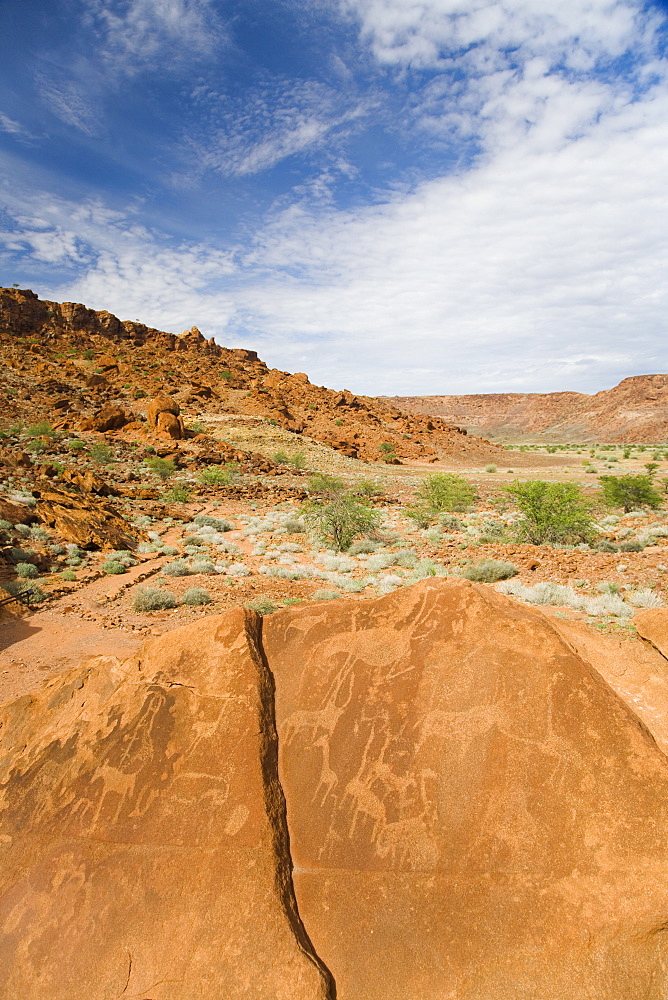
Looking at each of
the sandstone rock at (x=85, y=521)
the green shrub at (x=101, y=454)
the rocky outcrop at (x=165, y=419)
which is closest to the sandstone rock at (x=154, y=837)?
the sandstone rock at (x=85, y=521)

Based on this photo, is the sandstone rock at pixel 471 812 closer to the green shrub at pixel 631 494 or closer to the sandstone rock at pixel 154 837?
the sandstone rock at pixel 154 837

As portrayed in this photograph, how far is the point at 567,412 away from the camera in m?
138

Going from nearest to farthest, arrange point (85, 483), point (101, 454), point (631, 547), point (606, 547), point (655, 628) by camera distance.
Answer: point (655, 628), point (631, 547), point (606, 547), point (85, 483), point (101, 454)

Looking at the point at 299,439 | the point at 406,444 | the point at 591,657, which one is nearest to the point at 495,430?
the point at 406,444

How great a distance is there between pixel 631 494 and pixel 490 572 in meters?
16.8

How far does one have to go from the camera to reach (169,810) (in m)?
2.91

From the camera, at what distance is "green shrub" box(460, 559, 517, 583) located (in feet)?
42.4

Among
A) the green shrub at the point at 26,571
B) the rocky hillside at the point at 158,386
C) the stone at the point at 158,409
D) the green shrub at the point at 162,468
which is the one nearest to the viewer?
the green shrub at the point at 26,571

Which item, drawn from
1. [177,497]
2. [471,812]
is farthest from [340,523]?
[471,812]

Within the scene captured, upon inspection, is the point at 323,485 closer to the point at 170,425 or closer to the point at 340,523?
the point at 340,523

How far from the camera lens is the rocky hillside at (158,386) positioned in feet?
168

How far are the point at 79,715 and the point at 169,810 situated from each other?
124 centimetres

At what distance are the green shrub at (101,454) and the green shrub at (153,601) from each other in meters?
27.6

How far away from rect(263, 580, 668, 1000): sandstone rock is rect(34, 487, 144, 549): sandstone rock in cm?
1514
